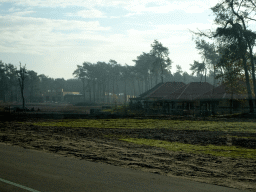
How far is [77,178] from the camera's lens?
27.5ft

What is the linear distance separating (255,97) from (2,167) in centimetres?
4164

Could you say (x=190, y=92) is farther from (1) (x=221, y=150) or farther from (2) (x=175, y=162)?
(2) (x=175, y=162)

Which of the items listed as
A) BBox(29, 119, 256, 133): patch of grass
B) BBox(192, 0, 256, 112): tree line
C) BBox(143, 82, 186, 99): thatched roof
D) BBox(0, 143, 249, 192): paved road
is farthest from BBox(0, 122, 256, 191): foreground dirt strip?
BBox(143, 82, 186, 99): thatched roof

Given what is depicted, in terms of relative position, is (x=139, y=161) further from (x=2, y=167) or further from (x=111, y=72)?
(x=111, y=72)

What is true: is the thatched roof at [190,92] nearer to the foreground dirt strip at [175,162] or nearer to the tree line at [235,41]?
the tree line at [235,41]

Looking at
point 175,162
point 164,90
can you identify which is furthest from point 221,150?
point 164,90

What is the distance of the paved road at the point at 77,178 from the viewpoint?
7.44m

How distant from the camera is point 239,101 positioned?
49281 millimetres

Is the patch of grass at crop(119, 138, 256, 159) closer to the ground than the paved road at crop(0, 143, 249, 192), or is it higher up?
closer to the ground

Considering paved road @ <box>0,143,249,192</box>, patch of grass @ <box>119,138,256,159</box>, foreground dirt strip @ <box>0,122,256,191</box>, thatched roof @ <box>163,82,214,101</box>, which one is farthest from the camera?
thatched roof @ <box>163,82,214,101</box>

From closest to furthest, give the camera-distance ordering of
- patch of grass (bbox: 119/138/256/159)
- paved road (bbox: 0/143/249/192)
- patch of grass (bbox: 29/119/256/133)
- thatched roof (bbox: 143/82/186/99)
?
paved road (bbox: 0/143/249/192), patch of grass (bbox: 119/138/256/159), patch of grass (bbox: 29/119/256/133), thatched roof (bbox: 143/82/186/99)

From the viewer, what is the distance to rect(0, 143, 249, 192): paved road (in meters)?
7.44

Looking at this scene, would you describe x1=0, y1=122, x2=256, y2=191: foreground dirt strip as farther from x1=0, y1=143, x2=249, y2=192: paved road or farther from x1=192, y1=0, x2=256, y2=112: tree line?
x1=192, y1=0, x2=256, y2=112: tree line

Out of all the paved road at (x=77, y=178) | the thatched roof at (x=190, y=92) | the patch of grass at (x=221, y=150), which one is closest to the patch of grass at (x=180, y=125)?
the patch of grass at (x=221, y=150)
